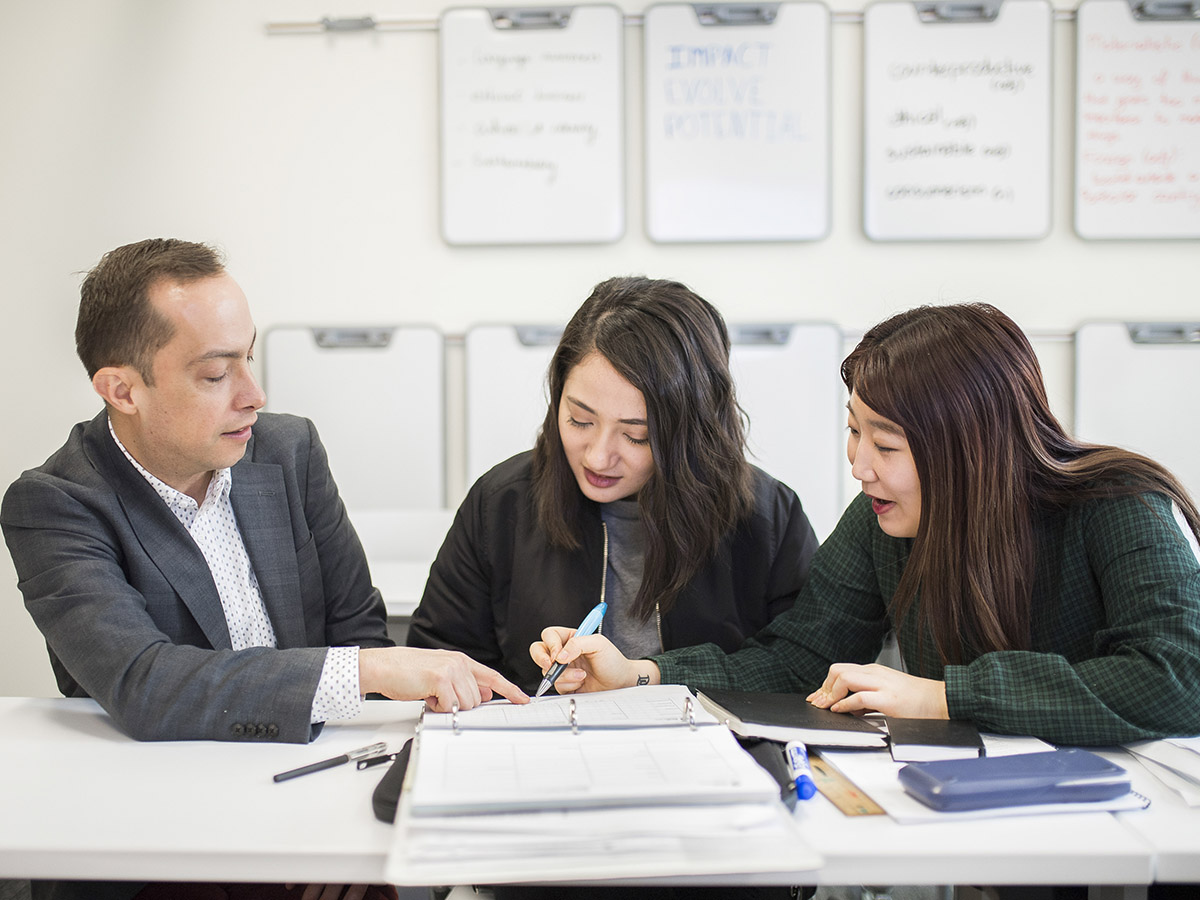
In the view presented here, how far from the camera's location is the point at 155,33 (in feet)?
9.67

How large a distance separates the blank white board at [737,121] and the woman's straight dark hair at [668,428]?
131 centimetres

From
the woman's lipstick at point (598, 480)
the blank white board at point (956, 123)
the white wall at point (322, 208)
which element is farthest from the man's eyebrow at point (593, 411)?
the blank white board at point (956, 123)

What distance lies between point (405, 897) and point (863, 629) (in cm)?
84

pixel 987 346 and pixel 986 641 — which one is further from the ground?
pixel 987 346

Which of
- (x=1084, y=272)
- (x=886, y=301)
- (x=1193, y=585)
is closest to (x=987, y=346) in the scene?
(x=1193, y=585)

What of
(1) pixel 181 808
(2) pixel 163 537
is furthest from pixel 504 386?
(1) pixel 181 808

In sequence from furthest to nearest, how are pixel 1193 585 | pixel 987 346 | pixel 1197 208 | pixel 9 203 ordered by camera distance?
pixel 9 203 → pixel 1197 208 → pixel 987 346 → pixel 1193 585

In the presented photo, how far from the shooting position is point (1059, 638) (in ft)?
4.37

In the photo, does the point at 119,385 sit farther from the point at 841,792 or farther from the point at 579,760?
the point at 841,792

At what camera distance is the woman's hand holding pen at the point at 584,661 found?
131cm

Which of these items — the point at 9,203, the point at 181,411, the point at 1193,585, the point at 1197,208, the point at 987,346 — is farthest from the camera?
the point at 9,203

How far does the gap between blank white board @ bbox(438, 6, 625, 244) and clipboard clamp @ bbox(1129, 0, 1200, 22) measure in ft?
4.89

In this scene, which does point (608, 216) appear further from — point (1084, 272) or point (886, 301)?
point (1084, 272)

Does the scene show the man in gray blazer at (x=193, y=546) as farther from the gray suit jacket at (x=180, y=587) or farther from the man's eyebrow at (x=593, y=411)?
the man's eyebrow at (x=593, y=411)
